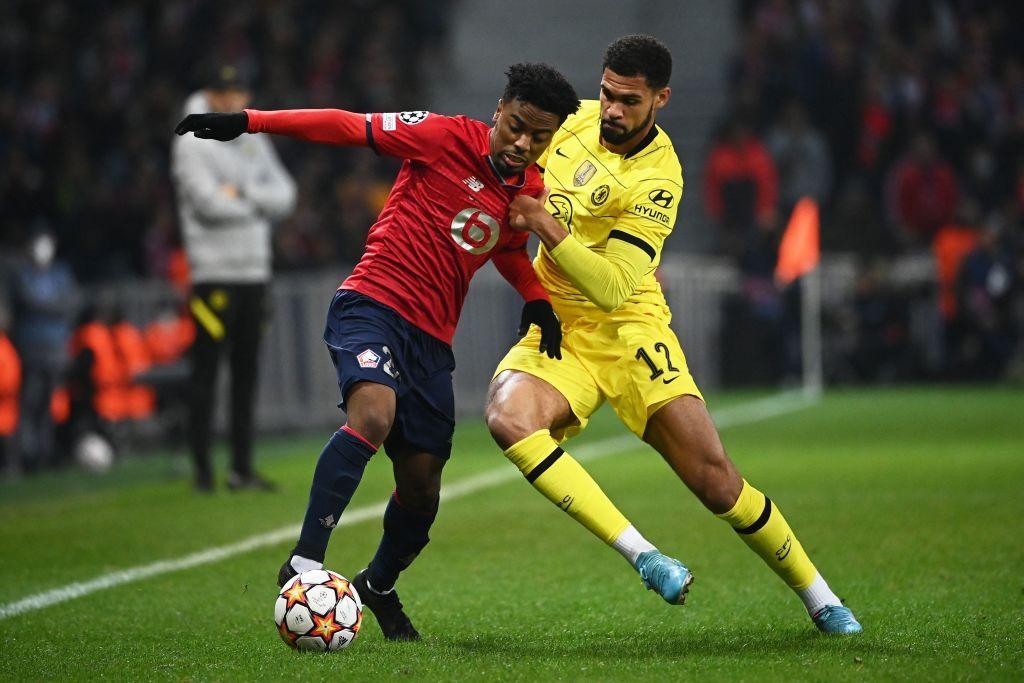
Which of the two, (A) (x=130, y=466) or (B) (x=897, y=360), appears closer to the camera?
(A) (x=130, y=466)

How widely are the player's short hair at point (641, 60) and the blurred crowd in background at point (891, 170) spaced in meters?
13.6

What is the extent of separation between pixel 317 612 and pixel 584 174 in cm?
190

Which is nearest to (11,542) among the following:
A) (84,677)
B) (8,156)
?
(84,677)

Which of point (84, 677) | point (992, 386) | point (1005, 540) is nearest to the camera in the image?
point (84, 677)

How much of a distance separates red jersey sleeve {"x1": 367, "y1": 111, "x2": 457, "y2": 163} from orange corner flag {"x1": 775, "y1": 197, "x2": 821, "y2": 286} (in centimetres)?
1275

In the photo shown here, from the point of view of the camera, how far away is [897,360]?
19078 millimetres

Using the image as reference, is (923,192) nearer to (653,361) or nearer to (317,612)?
(653,361)

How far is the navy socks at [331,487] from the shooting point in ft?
15.4

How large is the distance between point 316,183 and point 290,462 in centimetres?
905

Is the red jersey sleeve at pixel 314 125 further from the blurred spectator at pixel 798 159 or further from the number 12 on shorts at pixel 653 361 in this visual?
the blurred spectator at pixel 798 159

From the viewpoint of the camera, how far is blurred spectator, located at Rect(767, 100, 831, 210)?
19359 mm

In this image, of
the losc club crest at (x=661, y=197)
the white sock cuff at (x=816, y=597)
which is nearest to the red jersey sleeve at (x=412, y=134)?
the losc club crest at (x=661, y=197)

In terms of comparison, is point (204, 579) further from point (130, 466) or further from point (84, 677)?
point (130, 466)

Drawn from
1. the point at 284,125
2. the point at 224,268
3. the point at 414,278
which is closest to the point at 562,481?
the point at 414,278
